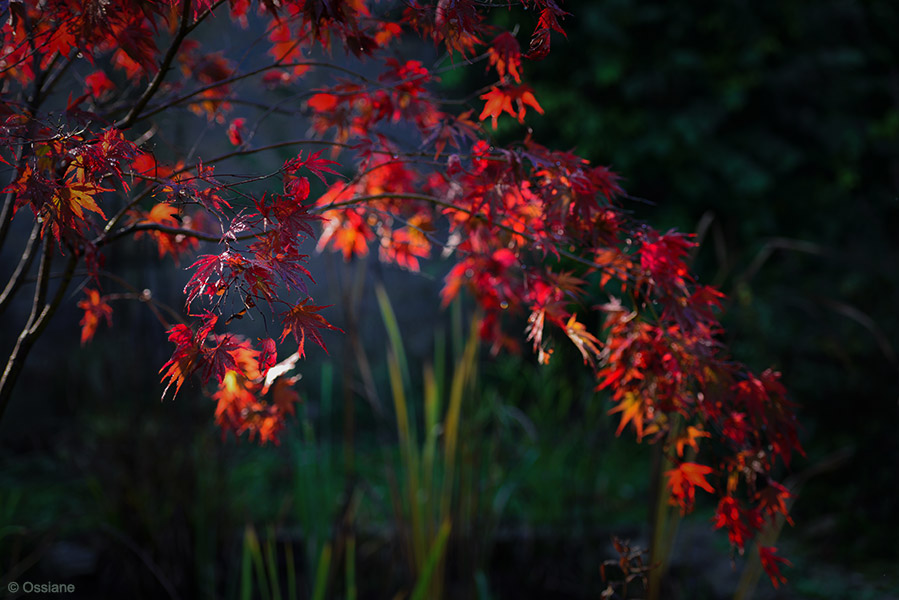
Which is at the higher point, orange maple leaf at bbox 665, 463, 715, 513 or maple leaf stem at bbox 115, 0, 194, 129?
maple leaf stem at bbox 115, 0, 194, 129

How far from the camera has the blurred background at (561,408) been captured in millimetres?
1906

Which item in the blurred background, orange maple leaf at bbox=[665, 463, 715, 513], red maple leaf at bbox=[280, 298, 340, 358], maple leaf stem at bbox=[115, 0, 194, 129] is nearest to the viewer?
red maple leaf at bbox=[280, 298, 340, 358]

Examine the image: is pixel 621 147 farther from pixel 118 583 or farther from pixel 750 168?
pixel 118 583

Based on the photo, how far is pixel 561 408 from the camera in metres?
2.93

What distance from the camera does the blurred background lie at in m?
1.91

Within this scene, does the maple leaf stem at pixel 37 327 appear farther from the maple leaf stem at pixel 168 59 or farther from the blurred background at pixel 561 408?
the blurred background at pixel 561 408

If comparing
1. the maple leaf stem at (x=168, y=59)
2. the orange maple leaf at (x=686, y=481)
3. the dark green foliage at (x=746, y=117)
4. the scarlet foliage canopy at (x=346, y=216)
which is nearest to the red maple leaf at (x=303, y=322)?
the scarlet foliage canopy at (x=346, y=216)

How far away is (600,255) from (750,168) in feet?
8.31

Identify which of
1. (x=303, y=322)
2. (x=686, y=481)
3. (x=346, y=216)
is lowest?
(x=686, y=481)

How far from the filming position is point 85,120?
3.04 feet

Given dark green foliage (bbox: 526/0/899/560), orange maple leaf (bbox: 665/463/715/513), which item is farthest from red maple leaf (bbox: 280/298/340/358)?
dark green foliage (bbox: 526/0/899/560)

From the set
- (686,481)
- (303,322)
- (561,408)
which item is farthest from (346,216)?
(561,408)

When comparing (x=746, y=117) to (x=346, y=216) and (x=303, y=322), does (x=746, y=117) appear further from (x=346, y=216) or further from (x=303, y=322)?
(x=303, y=322)

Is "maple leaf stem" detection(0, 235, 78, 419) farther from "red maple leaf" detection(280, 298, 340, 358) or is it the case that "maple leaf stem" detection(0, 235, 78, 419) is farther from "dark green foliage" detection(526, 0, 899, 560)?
"dark green foliage" detection(526, 0, 899, 560)
